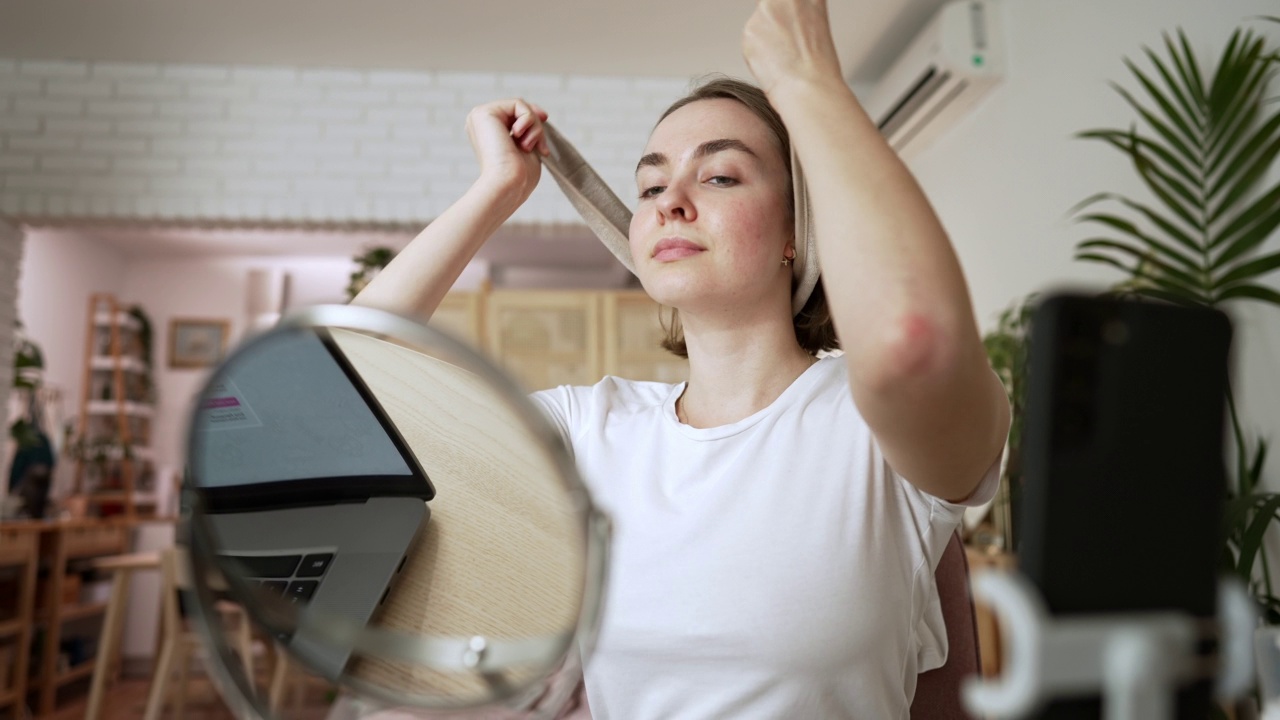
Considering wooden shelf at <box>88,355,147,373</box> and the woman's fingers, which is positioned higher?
the woman's fingers

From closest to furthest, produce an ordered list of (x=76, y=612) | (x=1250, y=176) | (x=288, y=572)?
1. (x=288, y=572)
2. (x=1250, y=176)
3. (x=76, y=612)

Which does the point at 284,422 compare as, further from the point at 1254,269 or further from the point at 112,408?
the point at 112,408

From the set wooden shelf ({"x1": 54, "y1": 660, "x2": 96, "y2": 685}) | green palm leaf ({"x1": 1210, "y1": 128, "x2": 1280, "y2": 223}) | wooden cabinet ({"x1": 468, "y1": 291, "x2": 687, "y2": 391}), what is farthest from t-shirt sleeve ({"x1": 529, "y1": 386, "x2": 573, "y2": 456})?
wooden shelf ({"x1": 54, "y1": 660, "x2": 96, "y2": 685})

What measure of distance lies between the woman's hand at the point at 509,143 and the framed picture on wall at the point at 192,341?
7517 millimetres

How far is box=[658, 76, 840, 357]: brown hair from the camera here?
1108 mm

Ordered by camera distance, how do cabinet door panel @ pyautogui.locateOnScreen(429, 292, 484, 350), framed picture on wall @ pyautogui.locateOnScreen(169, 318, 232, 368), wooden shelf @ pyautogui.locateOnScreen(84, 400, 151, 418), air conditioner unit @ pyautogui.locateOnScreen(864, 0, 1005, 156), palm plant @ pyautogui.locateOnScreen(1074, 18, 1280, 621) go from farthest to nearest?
framed picture on wall @ pyautogui.locateOnScreen(169, 318, 232, 368) → wooden shelf @ pyautogui.locateOnScreen(84, 400, 151, 418) → cabinet door panel @ pyautogui.locateOnScreen(429, 292, 484, 350) → air conditioner unit @ pyautogui.locateOnScreen(864, 0, 1005, 156) → palm plant @ pyautogui.locateOnScreen(1074, 18, 1280, 621)

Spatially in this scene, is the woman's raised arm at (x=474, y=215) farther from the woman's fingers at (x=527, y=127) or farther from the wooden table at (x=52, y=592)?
the wooden table at (x=52, y=592)

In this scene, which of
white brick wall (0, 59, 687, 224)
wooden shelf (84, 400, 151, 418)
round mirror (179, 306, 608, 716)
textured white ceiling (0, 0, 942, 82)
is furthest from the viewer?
wooden shelf (84, 400, 151, 418)

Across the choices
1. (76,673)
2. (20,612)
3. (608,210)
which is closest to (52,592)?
(20,612)

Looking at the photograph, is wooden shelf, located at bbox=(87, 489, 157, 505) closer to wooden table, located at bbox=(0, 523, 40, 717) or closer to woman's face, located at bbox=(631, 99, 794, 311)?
wooden table, located at bbox=(0, 523, 40, 717)

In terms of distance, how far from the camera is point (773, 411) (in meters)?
0.97

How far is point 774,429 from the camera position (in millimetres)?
955

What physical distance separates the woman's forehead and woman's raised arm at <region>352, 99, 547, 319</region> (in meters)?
0.16

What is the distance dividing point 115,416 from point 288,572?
782 centimetres
